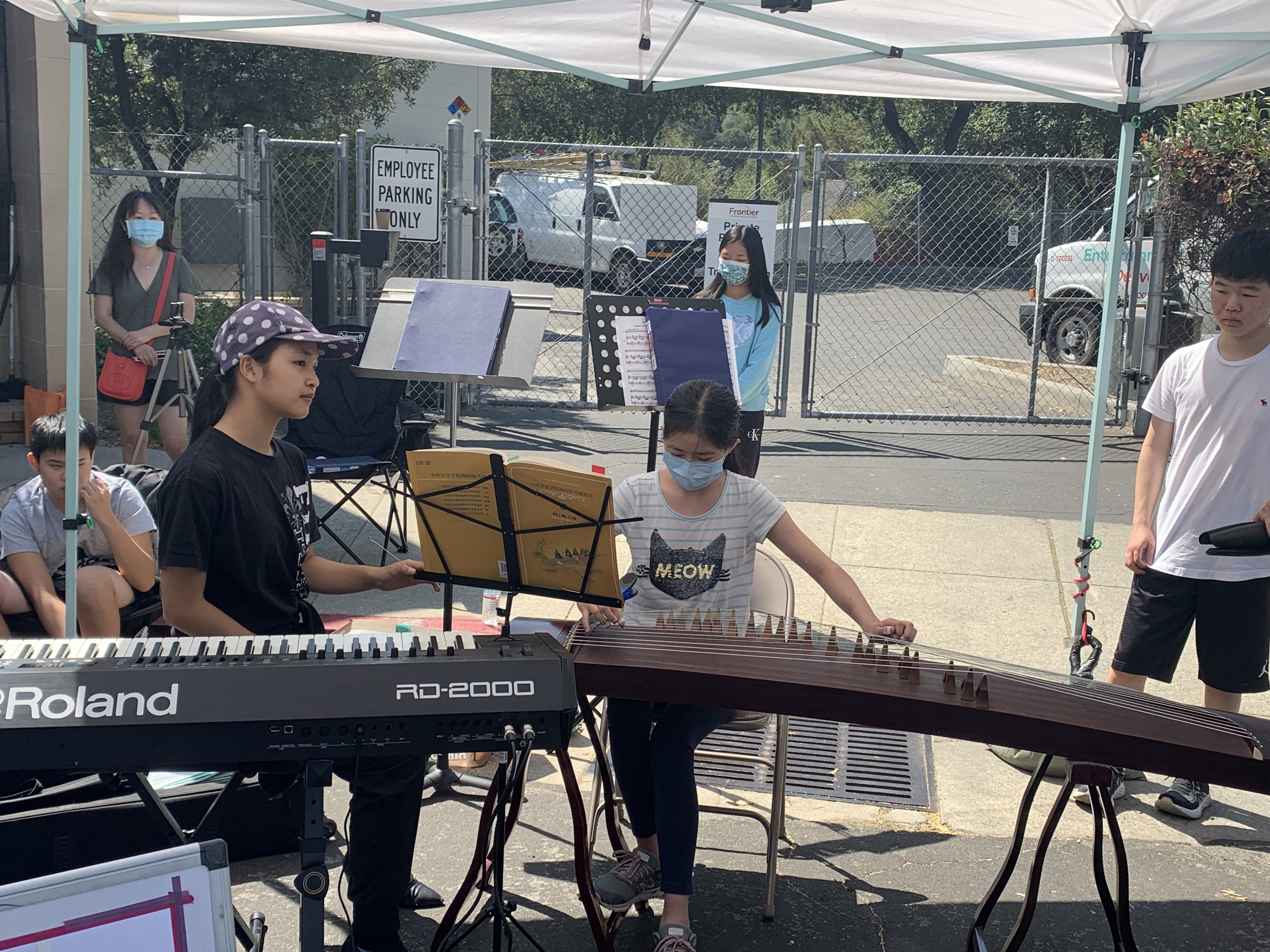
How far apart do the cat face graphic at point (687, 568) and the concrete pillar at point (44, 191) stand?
18.2 ft

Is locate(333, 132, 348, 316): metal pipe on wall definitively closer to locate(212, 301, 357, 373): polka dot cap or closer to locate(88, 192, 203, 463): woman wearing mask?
locate(88, 192, 203, 463): woman wearing mask

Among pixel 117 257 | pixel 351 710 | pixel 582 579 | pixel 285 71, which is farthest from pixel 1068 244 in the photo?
pixel 351 710

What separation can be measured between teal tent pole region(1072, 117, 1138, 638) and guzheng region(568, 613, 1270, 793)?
1613mm

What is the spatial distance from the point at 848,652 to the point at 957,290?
19.4 meters

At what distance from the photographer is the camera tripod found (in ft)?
23.7

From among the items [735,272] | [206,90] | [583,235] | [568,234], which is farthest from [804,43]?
[568,234]

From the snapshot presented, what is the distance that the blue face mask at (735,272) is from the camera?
6.38 metres

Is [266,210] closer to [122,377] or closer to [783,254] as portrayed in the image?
[122,377]

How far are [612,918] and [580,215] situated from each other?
1619cm

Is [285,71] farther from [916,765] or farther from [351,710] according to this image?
[351,710]

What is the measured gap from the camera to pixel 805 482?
336 inches

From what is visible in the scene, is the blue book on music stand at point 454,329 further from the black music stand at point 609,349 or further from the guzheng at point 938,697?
the guzheng at point 938,697

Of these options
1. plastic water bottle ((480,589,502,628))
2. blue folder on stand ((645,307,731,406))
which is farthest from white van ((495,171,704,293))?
plastic water bottle ((480,589,502,628))

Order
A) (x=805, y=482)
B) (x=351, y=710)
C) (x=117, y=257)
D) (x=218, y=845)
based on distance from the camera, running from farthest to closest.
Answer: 1. (x=805, y=482)
2. (x=117, y=257)
3. (x=351, y=710)
4. (x=218, y=845)
